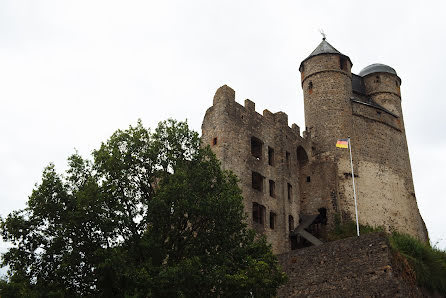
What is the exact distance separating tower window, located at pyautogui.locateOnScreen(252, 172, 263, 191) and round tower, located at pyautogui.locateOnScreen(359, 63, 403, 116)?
1790 cm

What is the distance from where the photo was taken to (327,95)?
46562mm

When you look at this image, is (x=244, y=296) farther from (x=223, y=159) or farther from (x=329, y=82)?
(x=329, y=82)

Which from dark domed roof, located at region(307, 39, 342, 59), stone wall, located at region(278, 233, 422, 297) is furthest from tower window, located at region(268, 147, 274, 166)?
stone wall, located at region(278, 233, 422, 297)

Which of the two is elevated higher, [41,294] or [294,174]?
[294,174]

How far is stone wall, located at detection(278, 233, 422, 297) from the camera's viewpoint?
25312mm

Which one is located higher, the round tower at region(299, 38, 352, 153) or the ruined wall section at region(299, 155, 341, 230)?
the round tower at region(299, 38, 352, 153)

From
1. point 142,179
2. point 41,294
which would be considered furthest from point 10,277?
point 142,179

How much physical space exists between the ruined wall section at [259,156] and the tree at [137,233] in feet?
44.4

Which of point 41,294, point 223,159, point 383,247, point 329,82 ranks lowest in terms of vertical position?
point 41,294

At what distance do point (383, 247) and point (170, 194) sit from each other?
12.1m

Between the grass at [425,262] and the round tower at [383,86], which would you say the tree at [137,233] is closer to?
the grass at [425,262]

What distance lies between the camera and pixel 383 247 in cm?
2597

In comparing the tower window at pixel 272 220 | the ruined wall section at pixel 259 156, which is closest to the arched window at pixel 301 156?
the ruined wall section at pixel 259 156

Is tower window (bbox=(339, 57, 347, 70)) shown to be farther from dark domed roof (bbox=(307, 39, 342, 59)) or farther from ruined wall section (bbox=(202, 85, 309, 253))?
ruined wall section (bbox=(202, 85, 309, 253))
